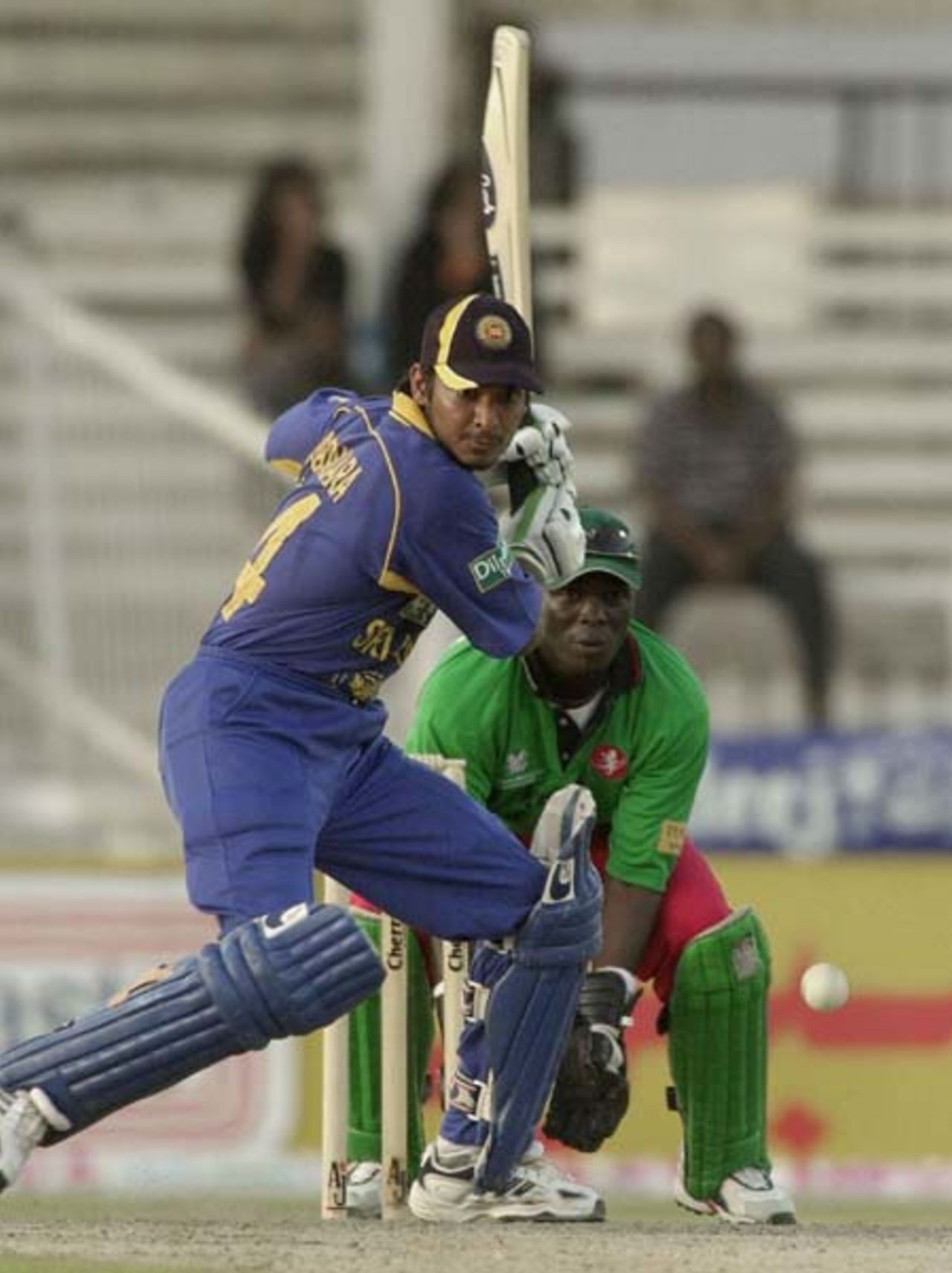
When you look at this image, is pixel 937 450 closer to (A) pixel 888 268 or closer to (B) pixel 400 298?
(A) pixel 888 268

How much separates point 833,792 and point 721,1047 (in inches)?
149

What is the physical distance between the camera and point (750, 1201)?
8.01 metres

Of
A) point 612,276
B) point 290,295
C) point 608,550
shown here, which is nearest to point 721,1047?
point 608,550

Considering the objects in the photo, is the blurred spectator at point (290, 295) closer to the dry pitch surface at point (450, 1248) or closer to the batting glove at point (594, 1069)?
→ the batting glove at point (594, 1069)

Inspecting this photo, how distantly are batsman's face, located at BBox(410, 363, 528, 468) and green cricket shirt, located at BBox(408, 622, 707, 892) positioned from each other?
986mm

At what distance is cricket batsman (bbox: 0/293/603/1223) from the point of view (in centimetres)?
673

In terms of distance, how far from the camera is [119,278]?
12914 millimetres

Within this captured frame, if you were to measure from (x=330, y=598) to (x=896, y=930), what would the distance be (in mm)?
4920

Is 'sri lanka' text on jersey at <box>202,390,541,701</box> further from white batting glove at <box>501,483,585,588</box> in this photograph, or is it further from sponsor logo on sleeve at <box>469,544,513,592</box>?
white batting glove at <box>501,483,585,588</box>

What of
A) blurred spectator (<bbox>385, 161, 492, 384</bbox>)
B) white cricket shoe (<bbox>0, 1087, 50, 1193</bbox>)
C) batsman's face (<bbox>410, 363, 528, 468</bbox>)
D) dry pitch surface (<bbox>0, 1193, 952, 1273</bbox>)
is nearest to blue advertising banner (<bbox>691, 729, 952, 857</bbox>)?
blurred spectator (<bbox>385, 161, 492, 384</bbox>)

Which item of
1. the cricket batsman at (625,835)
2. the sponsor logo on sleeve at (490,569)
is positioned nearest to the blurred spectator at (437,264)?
the cricket batsman at (625,835)

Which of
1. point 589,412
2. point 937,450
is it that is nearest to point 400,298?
point 589,412

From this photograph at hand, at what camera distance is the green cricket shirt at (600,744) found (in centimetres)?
793

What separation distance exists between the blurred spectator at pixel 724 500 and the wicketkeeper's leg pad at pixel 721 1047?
12.9 ft
